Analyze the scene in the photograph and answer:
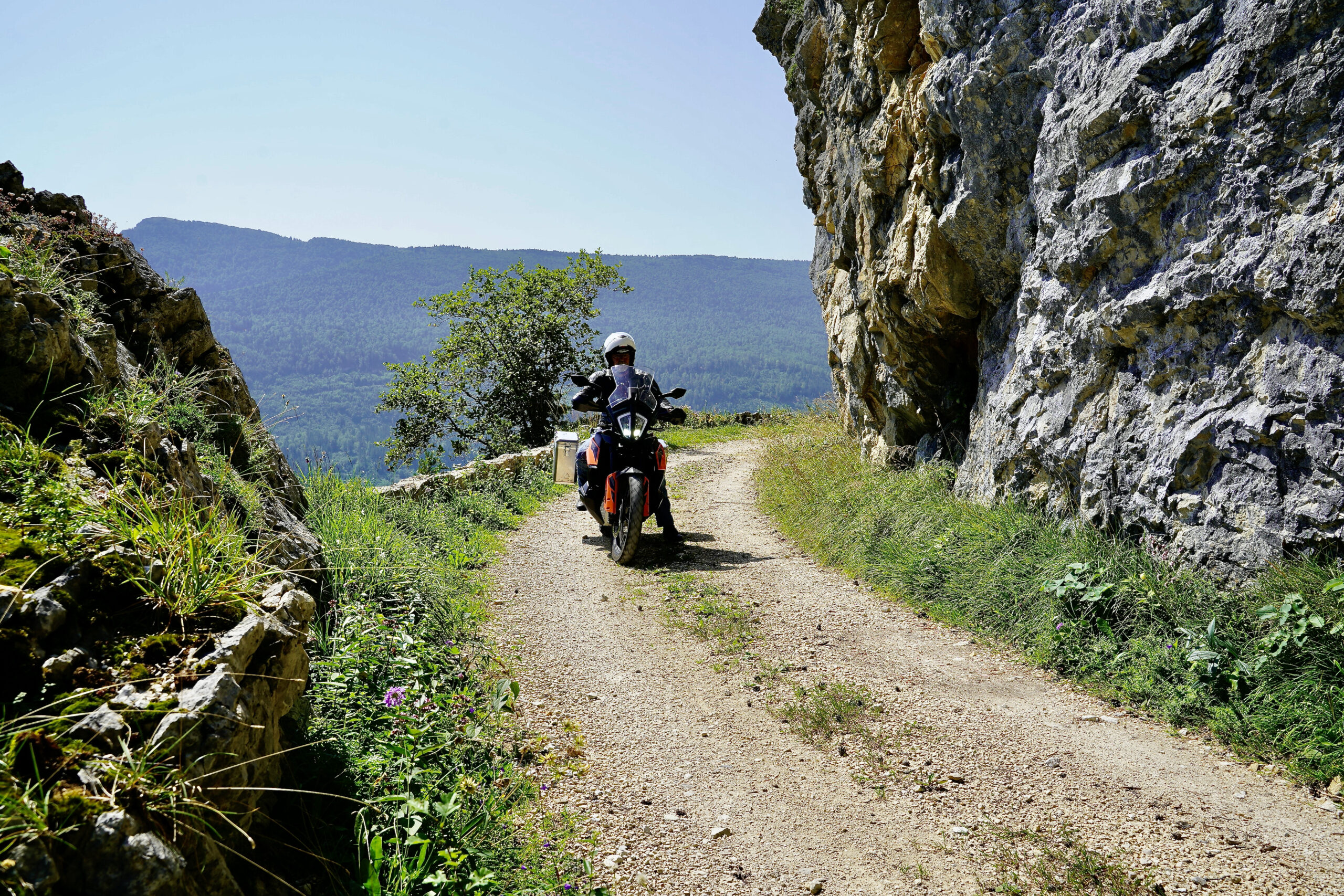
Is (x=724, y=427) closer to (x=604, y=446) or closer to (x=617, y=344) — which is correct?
(x=617, y=344)

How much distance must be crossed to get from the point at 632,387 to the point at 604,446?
28.9 inches

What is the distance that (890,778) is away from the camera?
374 centimetres

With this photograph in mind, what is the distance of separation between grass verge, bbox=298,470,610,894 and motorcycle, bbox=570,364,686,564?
1.85 m

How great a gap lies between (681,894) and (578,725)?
59.6 inches

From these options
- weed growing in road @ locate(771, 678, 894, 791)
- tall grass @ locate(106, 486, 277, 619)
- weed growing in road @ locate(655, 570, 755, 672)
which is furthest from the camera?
weed growing in road @ locate(655, 570, 755, 672)

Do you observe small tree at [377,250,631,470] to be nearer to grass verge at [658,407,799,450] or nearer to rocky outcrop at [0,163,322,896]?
grass verge at [658,407,799,450]

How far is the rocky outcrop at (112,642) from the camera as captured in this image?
1.85 m

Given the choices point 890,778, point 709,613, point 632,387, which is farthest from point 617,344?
point 890,778

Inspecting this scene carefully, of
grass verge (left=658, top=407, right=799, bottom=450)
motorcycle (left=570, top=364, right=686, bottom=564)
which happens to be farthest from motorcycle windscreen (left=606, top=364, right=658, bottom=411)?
grass verge (left=658, top=407, right=799, bottom=450)

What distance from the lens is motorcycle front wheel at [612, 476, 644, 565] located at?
25.6ft

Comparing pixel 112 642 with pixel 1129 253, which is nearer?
pixel 112 642

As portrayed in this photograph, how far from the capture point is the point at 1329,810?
326 centimetres

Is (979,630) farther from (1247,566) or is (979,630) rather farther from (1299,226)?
(1299,226)

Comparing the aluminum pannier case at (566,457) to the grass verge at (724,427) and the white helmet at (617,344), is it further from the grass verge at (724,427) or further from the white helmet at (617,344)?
the grass verge at (724,427)
